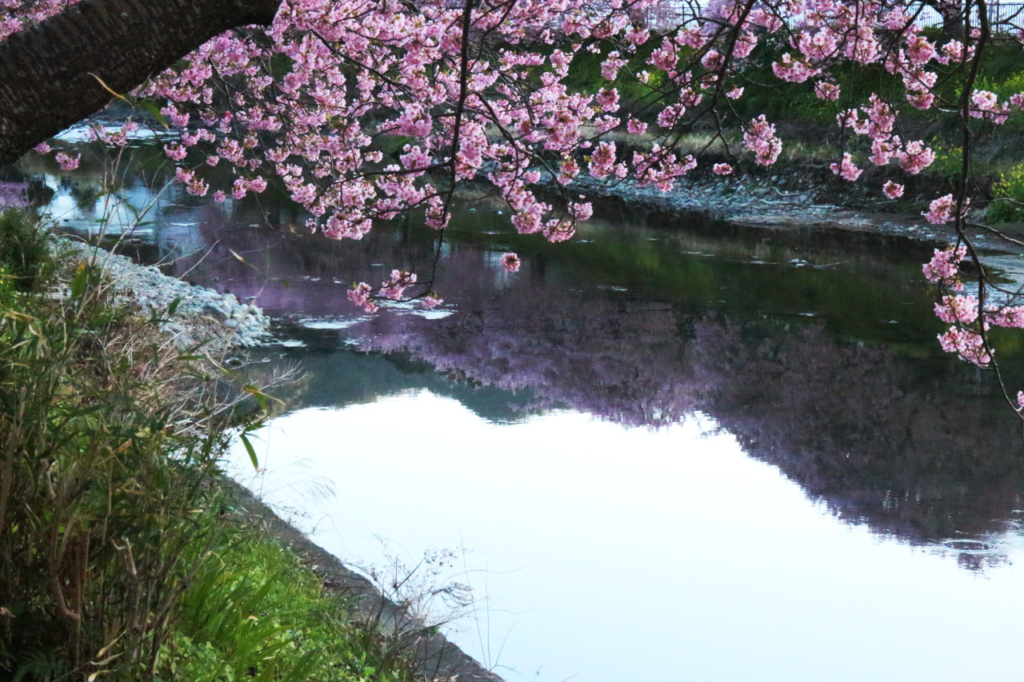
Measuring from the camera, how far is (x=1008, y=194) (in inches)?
565

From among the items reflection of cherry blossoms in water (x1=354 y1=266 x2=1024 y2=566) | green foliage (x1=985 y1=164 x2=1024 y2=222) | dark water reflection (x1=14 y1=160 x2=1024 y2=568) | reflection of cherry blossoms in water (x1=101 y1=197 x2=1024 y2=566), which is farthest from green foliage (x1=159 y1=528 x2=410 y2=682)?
green foliage (x1=985 y1=164 x2=1024 y2=222)

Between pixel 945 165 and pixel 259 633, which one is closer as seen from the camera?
pixel 259 633

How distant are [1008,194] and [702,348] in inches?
318

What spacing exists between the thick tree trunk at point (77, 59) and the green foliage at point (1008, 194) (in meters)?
13.4

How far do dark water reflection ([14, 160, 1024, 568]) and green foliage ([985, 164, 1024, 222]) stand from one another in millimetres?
1493

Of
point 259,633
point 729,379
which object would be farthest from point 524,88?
point 259,633

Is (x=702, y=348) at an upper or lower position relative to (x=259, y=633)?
lower

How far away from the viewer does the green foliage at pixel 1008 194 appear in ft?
45.4

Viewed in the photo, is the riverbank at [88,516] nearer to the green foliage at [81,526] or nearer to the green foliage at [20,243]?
the green foliage at [81,526]

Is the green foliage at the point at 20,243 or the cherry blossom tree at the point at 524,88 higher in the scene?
the cherry blossom tree at the point at 524,88

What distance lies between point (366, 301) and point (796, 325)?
16.1ft

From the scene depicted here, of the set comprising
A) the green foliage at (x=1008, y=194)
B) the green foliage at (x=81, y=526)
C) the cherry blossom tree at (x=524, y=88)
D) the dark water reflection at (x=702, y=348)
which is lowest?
the dark water reflection at (x=702, y=348)

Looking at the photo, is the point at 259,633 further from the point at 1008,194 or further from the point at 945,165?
the point at 945,165

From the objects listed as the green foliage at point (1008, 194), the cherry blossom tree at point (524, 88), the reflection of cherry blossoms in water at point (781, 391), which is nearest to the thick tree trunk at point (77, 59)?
the cherry blossom tree at point (524, 88)
